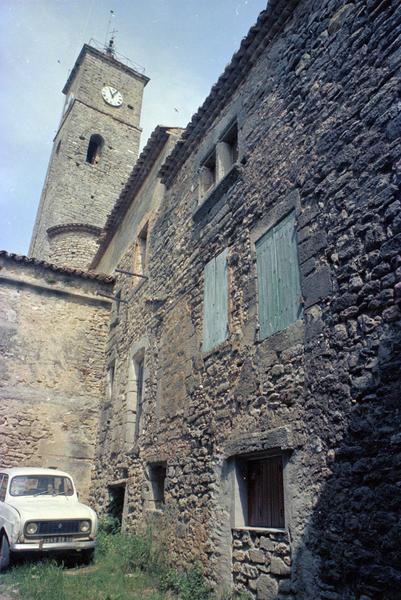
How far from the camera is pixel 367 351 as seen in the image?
374cm

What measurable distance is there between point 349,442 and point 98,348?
9310 millimetres

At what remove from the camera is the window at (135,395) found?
29.6ft

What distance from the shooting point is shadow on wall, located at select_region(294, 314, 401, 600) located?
3205 mm

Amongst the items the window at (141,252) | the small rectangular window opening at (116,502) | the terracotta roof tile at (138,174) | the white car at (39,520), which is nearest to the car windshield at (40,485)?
the white car at (39,520)

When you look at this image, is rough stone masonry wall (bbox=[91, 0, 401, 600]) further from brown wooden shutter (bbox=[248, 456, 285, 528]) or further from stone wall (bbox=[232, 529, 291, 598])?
brown wooden shutter (bbox=[248, 456, 285, 528])

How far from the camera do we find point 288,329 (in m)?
4.77

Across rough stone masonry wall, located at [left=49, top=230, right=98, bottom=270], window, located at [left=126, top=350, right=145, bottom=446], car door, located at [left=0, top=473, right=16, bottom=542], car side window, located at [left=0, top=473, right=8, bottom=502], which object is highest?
rough stone masonry wall, located at [left=49, top=230, right=98, bottom=270]

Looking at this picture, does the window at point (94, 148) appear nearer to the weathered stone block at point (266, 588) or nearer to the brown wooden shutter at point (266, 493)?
the brown wooden shutter at point (266, 493)

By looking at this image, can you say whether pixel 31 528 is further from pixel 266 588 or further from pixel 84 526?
pixel 266 588

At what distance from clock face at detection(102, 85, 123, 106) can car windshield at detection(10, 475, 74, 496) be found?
22666 millimetres

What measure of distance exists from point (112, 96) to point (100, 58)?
2.55m

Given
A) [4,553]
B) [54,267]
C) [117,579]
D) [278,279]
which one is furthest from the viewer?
[54,267]

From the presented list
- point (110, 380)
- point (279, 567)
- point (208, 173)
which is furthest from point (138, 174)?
point (279, 567)

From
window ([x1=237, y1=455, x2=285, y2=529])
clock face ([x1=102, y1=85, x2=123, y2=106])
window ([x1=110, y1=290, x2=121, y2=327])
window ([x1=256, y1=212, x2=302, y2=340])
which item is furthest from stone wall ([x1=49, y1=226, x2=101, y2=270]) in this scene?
window ([x1=237, y1=455, x2=285, y2=529])
